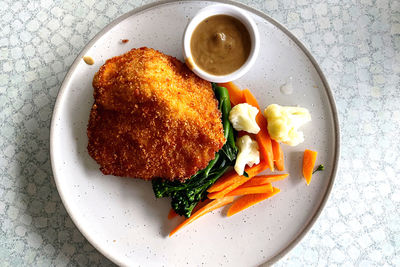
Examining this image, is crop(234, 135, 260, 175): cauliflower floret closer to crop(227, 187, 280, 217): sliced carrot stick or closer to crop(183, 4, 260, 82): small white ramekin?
crop(227, 187, 280, 217): sliced carrot stick

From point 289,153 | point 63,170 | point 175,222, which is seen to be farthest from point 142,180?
point 289,153

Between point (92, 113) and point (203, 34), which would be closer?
point (203, 34)

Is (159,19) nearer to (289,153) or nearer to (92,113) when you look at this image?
(92,113)

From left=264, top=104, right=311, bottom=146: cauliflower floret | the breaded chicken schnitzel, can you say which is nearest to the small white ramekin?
the breaded chicken schnitzel

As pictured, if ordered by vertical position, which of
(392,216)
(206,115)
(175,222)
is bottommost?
(175,222)

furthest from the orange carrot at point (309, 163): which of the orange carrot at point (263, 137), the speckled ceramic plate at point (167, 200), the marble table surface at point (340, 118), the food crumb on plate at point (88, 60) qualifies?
the food crumb on plate at point (88, 60)

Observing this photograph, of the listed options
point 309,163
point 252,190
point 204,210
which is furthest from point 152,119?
point 309,163

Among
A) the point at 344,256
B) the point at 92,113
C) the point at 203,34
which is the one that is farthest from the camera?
the point at 344,256
